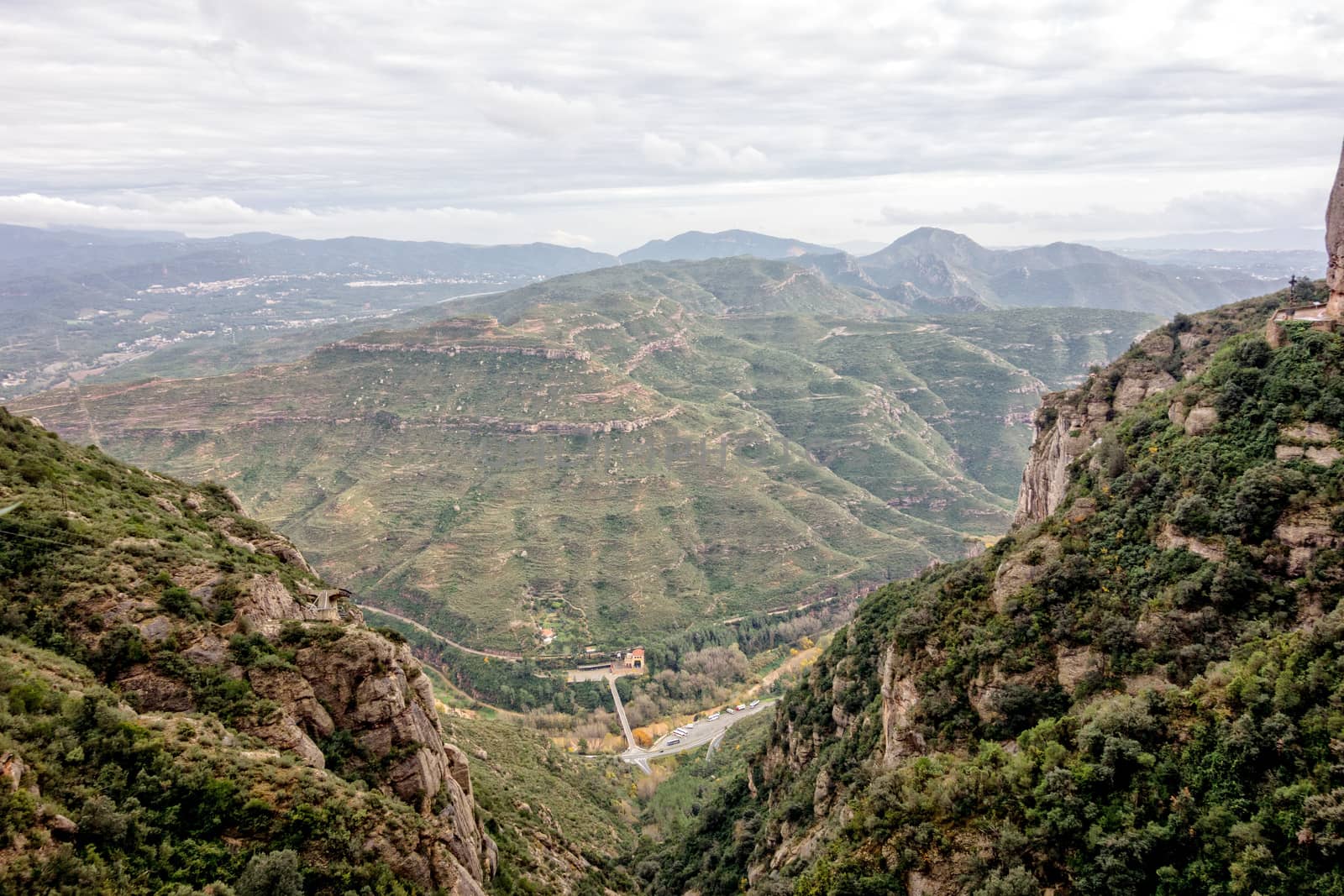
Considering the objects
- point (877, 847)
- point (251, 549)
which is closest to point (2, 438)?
point (251, 549)

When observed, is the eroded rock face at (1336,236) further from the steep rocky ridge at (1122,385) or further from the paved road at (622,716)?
the paved road at (622,716)

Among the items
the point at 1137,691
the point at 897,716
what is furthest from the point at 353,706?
the point at 1137,691

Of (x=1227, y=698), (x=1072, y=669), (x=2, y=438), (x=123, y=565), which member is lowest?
(x=1072, y=669)

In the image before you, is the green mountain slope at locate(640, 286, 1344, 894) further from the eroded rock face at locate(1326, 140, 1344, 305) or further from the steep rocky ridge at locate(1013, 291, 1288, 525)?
the steep rocky ridge at locate(1013, 291, 1288, 525)

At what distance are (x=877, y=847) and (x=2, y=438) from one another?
5390 centimetres

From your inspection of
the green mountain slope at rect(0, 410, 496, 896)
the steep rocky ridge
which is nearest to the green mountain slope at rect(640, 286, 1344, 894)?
the steep rocky ridge

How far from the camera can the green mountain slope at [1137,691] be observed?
24984mm

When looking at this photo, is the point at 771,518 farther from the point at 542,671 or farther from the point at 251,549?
the point at 251,549

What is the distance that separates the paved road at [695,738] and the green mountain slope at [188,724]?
76.9m

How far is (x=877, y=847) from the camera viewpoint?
1287 inches

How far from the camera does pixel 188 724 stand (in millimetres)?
27453

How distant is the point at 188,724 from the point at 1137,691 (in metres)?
43.1

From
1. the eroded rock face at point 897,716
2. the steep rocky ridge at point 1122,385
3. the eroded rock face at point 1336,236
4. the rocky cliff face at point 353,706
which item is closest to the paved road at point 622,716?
the steep rocky ridge at point 1122,385

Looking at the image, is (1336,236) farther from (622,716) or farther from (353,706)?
(622,716)
